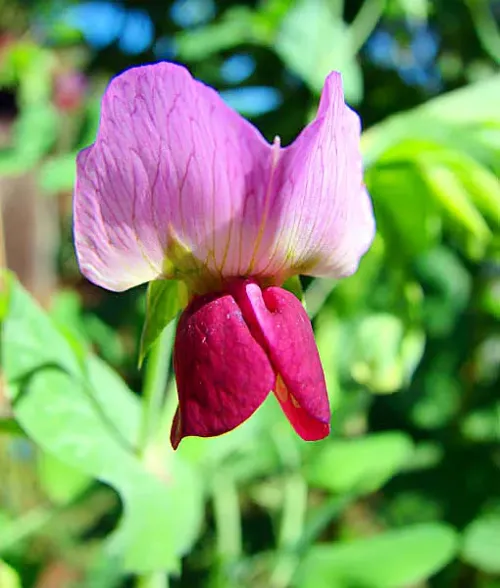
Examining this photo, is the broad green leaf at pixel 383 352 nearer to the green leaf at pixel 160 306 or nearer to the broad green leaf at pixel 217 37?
the green leaf at pixel 160 306

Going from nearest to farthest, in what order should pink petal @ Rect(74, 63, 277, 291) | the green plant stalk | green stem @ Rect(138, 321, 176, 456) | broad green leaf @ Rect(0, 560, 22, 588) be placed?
1. pink petal @ Rect(74, 63, 277, 291)
2. green stem @ Rect(138, 321, 176, 456)
3. broad green leaf @ Rect(0, 560, 22, 588)
4. the green plant stalk

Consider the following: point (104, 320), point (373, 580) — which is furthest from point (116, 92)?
point (104, 320)

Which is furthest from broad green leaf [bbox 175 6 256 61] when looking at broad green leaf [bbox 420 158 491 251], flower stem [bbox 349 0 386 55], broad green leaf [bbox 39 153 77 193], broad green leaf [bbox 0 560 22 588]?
broad green leaf [bbox 0 560 22 588]

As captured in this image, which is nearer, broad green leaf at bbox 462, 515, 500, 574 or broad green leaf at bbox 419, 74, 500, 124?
broad green leaf at bbox 419, 74, 500, 124

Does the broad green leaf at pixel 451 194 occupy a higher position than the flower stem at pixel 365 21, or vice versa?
the flower stem at pixel 365 21

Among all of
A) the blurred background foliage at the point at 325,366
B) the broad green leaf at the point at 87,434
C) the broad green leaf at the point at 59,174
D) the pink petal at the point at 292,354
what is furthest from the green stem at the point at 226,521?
the pink petal at the point at 292,354

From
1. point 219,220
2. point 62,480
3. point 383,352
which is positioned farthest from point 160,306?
point 62,480

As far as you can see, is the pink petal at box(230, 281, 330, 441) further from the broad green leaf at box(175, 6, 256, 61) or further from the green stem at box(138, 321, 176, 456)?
the broad green leaf at box(175, 6, 256, 61)

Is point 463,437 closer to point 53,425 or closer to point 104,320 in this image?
point 104,320
